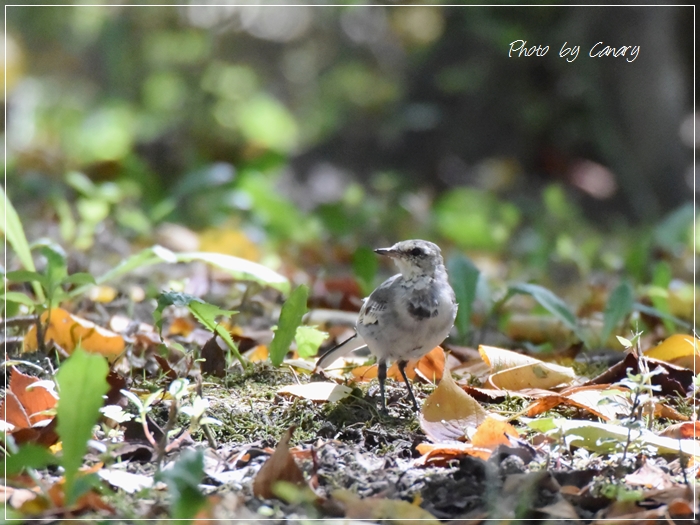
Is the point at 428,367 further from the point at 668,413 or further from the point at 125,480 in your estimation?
the point at 125,480

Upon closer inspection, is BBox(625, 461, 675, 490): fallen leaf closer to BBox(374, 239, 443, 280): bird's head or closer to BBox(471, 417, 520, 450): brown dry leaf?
BBox(471, 417, 520, 450): brown dry leaf

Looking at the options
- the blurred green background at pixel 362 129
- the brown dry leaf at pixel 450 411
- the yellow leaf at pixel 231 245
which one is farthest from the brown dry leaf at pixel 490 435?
the blurred green background at pixel 362 129

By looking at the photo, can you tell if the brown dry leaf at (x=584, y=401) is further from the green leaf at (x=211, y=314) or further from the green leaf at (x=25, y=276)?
the green leaf at (x=25, y=276)

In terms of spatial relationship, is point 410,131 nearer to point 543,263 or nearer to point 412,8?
point 412,8

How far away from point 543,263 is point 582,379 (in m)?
3.11

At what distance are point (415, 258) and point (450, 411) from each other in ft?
3.54

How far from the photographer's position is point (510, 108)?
1040 cm

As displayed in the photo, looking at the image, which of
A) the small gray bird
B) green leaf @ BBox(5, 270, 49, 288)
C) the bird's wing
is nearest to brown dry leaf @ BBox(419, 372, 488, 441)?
the small gray bird

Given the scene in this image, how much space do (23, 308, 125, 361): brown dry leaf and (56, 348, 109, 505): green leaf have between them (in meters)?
1.33

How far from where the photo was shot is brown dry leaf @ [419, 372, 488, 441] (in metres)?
2.82

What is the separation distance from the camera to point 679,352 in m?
3.58

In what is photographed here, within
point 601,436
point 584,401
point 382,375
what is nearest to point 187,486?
point 601,436

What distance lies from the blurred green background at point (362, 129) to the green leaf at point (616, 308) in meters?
1.79

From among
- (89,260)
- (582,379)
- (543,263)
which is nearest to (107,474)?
(582,379)
